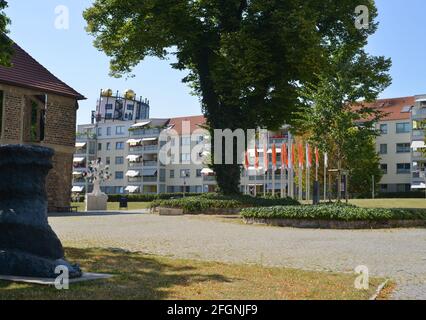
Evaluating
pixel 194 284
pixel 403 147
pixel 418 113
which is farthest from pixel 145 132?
pixel 194 284

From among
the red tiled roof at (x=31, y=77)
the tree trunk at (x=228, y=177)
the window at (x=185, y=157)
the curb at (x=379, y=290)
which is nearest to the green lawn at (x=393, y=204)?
the tree trunk at (x=228, y=177)

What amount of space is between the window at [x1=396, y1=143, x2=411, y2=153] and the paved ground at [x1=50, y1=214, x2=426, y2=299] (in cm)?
6645

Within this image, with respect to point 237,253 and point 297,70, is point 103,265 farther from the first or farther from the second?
point 297,70

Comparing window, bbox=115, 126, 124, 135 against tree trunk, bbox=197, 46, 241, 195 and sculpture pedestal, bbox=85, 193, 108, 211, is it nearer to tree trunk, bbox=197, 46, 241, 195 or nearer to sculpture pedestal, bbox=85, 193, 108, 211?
sculpture pedestal, bbox=85, 193, 108, 211

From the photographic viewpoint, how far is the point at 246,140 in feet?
105

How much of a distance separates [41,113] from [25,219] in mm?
25984

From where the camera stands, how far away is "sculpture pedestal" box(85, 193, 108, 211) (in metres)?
39.3

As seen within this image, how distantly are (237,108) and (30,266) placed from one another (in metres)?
24.2

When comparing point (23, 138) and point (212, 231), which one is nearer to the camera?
point (212, 231)

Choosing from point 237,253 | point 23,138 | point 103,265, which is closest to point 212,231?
point 237,253

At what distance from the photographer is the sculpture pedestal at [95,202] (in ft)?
129

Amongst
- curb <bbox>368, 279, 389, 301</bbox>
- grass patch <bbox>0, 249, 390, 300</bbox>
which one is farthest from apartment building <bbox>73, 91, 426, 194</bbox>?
curb <bbox>368, 279, 389, 301</bbox>

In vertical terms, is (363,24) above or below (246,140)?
above

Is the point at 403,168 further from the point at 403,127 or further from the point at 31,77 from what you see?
the point at 31,77
